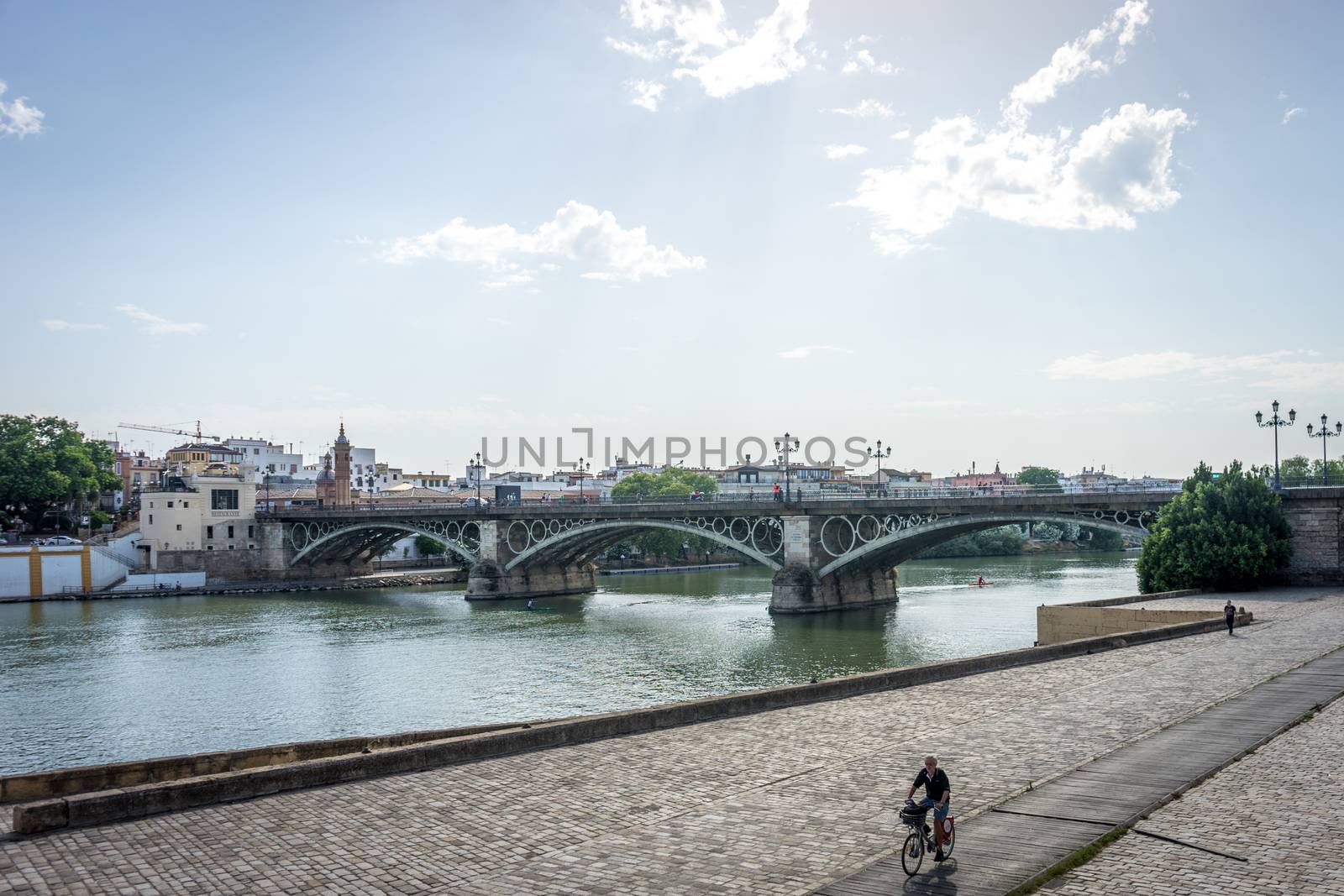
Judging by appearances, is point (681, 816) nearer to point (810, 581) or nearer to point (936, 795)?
point (936, 795)

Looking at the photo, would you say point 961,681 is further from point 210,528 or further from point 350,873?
point 210,528

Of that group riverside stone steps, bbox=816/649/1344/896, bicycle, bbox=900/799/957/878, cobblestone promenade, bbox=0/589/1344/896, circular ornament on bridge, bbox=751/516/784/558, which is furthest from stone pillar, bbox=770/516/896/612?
bicycle, bbox=900/799/957/878

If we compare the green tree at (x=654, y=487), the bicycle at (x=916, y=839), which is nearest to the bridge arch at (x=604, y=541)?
the green tree at (x=654, y=487)

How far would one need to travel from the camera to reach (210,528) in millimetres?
94312

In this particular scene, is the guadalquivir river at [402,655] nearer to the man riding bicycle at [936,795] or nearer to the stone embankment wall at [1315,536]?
the stone embankment wall at [1315,536]

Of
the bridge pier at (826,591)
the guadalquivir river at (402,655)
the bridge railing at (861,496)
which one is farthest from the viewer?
the bridge pier at (826,591)

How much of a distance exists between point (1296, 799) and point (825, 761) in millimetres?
6251

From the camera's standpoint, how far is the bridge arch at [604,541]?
218ft

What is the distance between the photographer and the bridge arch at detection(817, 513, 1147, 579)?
51.8 m

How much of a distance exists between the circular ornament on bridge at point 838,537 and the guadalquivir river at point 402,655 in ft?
13.3

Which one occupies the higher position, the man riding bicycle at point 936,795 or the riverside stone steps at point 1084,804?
the man riding bicycle at point 936,795

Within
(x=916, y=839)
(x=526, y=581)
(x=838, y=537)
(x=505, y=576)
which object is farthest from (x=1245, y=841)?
(x=526, y=581)

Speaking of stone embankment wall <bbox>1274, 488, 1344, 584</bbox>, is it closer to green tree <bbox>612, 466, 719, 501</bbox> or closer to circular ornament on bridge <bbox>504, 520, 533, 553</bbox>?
circular ornament on bridge <bbox>504, 520, 533, 553</bbox>

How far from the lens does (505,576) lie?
78750 millimetres
